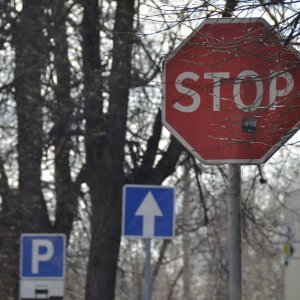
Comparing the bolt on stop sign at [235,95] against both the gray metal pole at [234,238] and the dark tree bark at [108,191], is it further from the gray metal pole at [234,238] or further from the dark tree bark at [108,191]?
the dark tree bark at [108,191]

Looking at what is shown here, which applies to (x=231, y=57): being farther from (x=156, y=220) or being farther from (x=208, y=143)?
(x=156, y=220)

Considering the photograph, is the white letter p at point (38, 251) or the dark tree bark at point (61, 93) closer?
the white letter p at point (38, 251)

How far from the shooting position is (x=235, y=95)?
4.37 meters

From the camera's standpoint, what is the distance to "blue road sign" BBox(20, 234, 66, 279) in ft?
34.6

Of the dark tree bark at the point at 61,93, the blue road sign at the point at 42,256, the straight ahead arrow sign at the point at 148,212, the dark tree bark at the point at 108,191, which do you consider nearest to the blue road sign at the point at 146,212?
the straight ahead arrow sign at the point at 148,212

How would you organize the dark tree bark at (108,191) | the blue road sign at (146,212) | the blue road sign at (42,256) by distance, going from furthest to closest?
the dark tree bark at (108,191), the blue road sign at (42,256), the blue road sign at (146,212)

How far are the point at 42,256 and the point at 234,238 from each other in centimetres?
660

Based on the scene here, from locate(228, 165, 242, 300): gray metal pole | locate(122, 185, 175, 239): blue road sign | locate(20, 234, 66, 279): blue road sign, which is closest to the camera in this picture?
locate(228, 165, 242, 300): gray metal pole


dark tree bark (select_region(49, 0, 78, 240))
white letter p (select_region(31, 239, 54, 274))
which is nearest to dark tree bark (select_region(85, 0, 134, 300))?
dark tree bark (select_region(49, 0, 78, 240))

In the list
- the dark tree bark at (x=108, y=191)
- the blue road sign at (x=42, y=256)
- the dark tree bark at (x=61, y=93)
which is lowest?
the blue road sign at (x=42, y=256)

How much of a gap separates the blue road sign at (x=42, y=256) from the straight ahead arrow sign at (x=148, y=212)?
263 cm

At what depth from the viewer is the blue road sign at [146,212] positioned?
806 centimetres

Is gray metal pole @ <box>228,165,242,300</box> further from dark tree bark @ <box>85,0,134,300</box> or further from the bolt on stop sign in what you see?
dark tree bark @ <box>85,0,134,300</box>

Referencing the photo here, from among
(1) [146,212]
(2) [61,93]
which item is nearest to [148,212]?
(1) [146,212]
